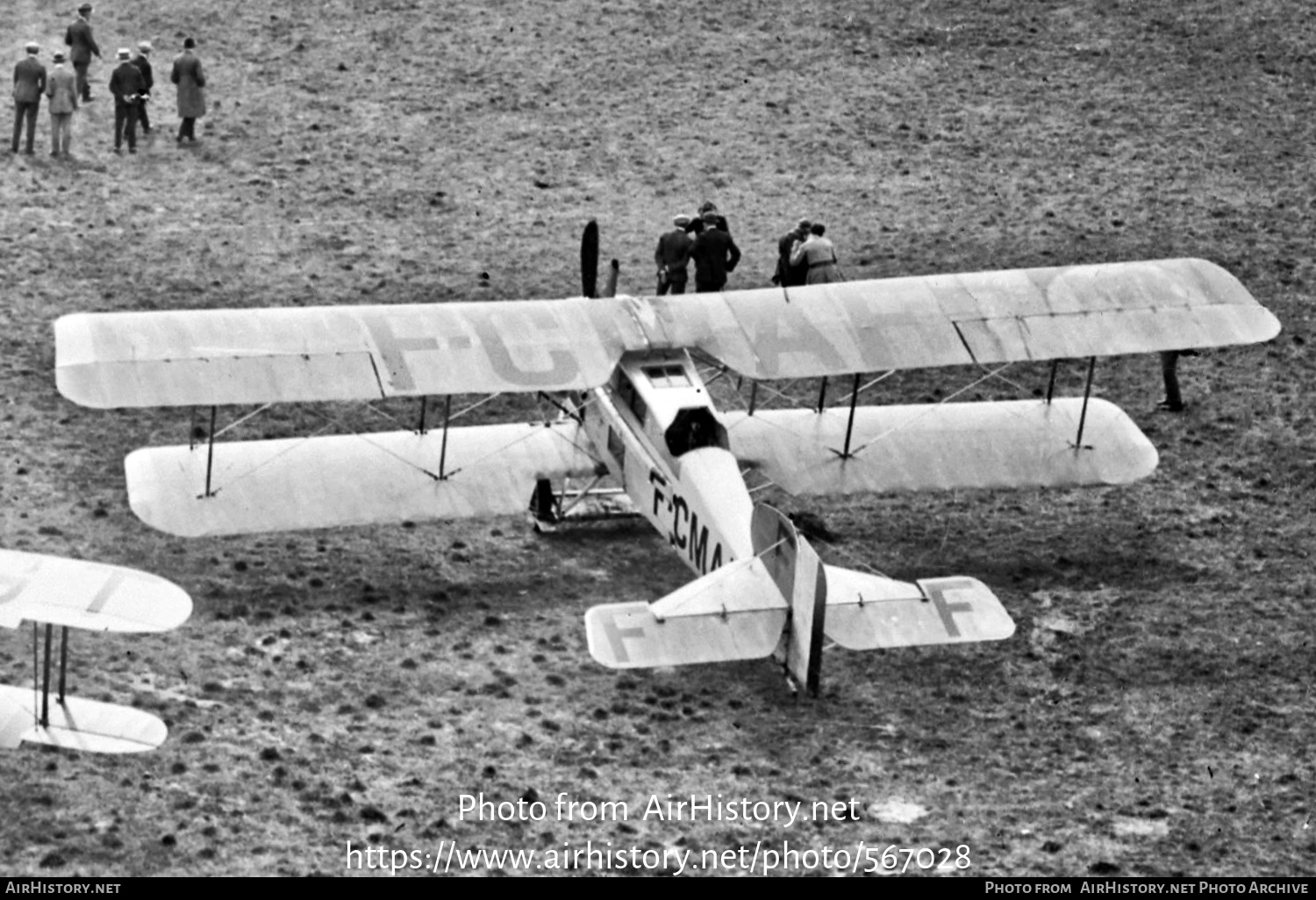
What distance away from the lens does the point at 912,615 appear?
18688mm

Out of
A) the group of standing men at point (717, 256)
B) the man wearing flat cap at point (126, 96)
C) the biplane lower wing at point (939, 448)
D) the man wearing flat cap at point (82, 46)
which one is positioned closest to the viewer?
the biplane lower wing at point (939, 448)

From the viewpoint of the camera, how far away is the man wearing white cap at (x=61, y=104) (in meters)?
30.2

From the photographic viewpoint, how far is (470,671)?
66.5 ft

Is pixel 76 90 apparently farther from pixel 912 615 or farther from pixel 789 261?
pixel 912 615

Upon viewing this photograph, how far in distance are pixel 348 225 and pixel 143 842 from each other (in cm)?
1306

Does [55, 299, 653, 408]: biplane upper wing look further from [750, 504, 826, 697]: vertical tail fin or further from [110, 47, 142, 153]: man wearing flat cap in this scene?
[110, 47, 142, 153]: man wearing flat cap

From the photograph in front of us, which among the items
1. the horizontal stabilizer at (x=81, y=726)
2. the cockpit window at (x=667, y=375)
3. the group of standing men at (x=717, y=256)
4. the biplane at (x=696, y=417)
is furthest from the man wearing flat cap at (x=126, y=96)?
the horizontal stabilizer at (x=81, y=726)

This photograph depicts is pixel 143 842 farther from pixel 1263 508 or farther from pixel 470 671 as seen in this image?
pixel 1263 508

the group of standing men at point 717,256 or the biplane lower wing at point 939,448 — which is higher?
the group of standing men at point 717,256

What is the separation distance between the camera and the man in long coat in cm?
3088

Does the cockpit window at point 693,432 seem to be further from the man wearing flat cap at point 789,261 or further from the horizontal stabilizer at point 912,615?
the man wearing flat cap at point 789,261

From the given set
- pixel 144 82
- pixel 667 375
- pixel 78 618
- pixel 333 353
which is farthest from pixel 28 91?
pixel 78 618

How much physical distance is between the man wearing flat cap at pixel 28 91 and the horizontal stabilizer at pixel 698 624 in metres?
14.3
